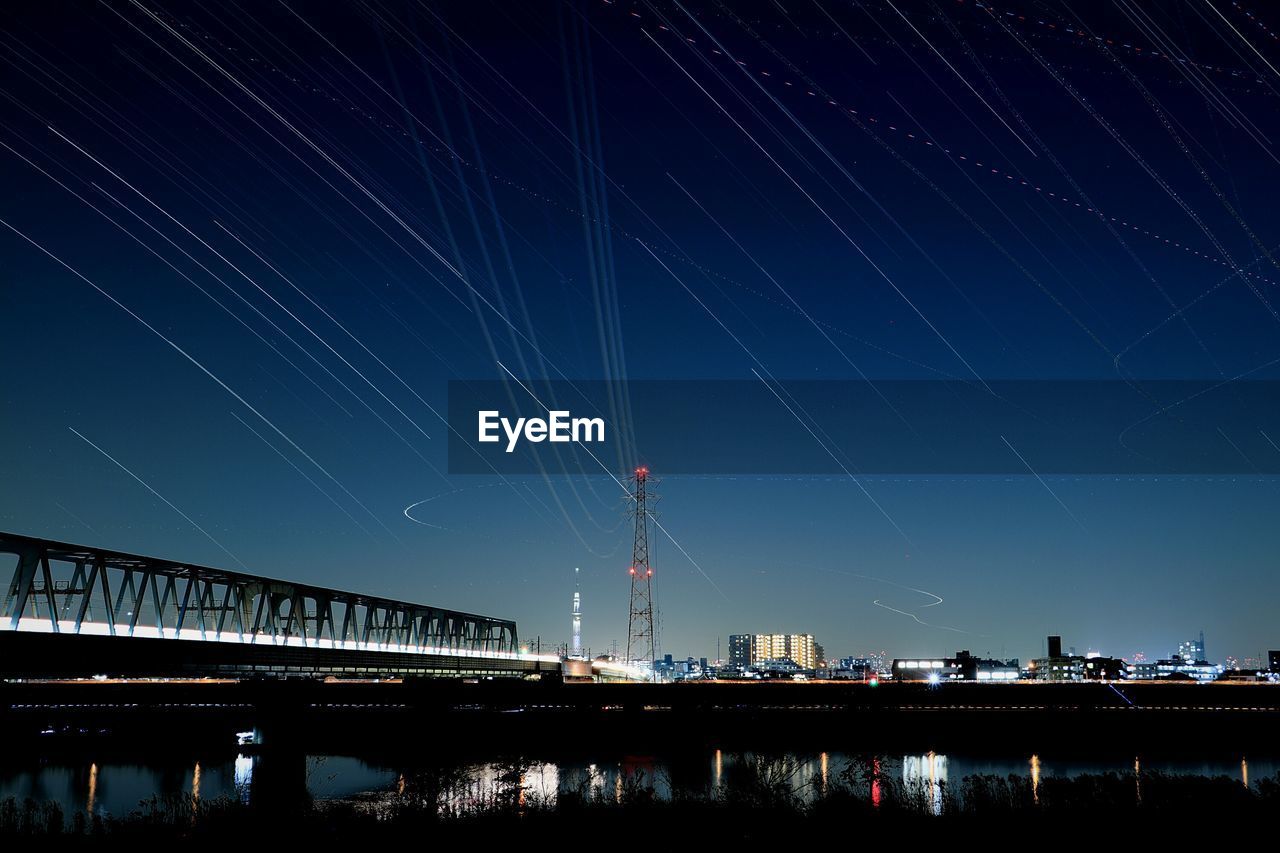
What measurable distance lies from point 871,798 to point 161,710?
63.7 m

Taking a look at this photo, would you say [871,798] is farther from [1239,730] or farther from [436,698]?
[1239,730]

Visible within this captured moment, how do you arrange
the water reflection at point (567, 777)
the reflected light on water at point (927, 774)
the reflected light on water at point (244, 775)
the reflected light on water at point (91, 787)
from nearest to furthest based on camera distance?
the water reflection at point (567, 777), the reflected light on water at point (927, 774), the reflected light on water at point (91, 787), the reflected light on water at point (244, 775)

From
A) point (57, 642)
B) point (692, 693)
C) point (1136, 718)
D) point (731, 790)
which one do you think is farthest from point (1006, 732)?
point (57, 642)

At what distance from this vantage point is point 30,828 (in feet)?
89.4

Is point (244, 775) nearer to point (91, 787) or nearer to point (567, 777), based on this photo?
point (91, 787)

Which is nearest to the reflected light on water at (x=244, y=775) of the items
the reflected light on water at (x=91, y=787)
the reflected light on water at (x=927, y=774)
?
the reflected light on water at (x=91, y=787)

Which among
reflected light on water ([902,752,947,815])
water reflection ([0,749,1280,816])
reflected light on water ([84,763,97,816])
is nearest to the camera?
water reflection ([0,749,1280,816])

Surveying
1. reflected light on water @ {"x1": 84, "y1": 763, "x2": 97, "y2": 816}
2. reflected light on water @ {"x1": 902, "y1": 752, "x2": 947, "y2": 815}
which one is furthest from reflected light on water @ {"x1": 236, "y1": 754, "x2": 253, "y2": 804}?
reflected light on water @ {"x1": 902, "y1": 752, "x2": 947, "y2": 815}

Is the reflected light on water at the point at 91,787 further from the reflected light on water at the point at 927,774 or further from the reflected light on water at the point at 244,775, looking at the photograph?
the reflected light on water at the point at 927,774

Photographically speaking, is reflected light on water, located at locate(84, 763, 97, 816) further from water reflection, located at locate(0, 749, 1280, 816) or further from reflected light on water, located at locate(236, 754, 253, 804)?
reflected light on water, located at locate(236, 754, 253, 804)

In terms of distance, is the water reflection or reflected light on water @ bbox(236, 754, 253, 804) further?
reflected light on water @ bbox(236, 754, 253, 804)

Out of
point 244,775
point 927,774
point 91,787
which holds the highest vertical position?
point 91,787

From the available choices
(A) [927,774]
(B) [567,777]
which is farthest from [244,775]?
(A) [927,774]

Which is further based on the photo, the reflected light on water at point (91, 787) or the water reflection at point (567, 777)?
the reflected light on water at point (91, 787)
